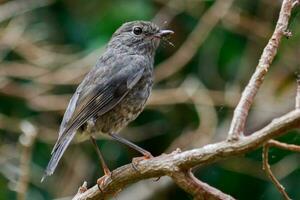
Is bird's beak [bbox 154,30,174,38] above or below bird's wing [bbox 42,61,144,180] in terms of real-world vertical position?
above

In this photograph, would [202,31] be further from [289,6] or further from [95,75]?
[289,6]

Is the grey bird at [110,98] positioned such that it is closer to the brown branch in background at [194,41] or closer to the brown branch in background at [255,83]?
the brown branch in background at [255,83]

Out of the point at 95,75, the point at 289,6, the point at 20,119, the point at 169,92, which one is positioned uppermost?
the point at 289,6

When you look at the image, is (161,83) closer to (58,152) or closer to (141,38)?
(141,38)

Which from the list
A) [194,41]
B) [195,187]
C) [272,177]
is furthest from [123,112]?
[194,41]

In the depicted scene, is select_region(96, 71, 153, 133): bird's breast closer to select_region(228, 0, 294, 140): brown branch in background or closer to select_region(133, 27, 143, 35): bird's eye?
select_region(133, 27, 143, 35): bird's eye

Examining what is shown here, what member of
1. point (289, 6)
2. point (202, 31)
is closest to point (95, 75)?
point (289, 6)

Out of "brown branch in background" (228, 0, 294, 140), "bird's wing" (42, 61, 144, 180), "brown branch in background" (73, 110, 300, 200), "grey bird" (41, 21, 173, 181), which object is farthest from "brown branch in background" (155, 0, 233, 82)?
"brown branch in background" (228, 0, 294, 140)
